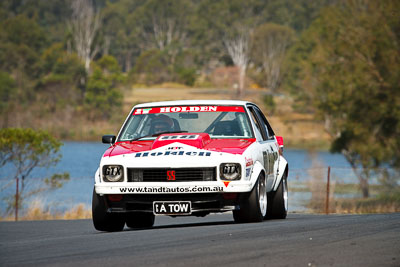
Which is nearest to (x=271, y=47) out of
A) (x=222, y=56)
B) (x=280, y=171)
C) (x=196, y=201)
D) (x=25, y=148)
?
(x=222, y=56)

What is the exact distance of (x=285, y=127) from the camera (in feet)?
229

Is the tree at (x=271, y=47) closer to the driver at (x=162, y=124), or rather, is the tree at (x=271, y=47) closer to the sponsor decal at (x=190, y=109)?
the sponsor decal at (x=190, y=109)

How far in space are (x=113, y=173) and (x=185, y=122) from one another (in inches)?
68.0

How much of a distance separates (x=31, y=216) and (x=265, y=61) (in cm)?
7228

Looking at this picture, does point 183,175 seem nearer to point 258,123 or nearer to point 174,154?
point 174,154

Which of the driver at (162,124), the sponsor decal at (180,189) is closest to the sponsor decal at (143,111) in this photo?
the driver at (162,124)

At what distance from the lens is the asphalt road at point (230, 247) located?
6.94m

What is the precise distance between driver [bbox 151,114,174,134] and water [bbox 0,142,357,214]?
1104 cm

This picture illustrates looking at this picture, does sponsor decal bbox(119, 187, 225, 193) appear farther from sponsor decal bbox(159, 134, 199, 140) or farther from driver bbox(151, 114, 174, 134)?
driver bbox(151, 114, 174, 134)

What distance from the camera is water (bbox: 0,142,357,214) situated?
25531mm

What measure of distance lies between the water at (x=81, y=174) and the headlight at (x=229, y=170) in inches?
472

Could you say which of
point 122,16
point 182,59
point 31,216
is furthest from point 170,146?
point 122,16

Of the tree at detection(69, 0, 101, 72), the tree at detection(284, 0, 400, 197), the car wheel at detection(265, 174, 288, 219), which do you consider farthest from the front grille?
the tree at detection(69, 0, 101, 72)

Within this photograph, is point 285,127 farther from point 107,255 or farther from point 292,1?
point 107,255
